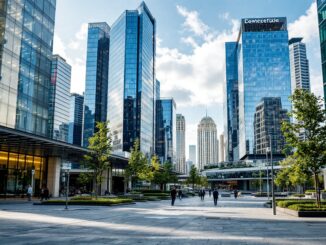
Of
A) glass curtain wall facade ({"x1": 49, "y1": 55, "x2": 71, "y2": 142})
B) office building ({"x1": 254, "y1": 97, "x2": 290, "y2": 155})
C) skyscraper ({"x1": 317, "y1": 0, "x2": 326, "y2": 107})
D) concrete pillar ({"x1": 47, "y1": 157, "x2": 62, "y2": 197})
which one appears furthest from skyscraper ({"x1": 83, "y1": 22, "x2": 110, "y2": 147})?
skyscraper ({"x1": 317, "y1": 0, "x2": 326, "y2": 107})

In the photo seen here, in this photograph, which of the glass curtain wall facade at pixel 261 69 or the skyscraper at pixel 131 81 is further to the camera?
the glass curtain wall facade at pixel 261 69

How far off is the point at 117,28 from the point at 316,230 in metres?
152

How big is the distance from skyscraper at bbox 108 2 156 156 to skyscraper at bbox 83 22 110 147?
1206 inches

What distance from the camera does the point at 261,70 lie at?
541 ft

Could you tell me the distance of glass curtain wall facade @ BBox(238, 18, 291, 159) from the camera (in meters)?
162

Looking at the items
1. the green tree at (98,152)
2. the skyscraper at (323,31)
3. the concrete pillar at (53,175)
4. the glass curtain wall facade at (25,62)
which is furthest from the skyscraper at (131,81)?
the green tree at (98,152)

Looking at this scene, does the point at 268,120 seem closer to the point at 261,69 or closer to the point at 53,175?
the point at 261,69

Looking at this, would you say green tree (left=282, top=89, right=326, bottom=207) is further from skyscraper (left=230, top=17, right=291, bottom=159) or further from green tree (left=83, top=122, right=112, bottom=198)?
skyscraper (left=230, top=17, right=291, bottom=159)

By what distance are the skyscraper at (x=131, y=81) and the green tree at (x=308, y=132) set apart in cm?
11703

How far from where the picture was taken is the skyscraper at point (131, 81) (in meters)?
143

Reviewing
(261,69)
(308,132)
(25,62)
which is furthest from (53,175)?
(261,69)

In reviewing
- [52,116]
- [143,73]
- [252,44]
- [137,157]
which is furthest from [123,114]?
[137,157]

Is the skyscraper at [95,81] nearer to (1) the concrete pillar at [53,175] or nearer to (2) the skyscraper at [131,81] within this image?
(2) the skyscraper at [131,81]

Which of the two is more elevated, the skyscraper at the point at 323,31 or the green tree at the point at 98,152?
the skyscraper at the point at 323,31
